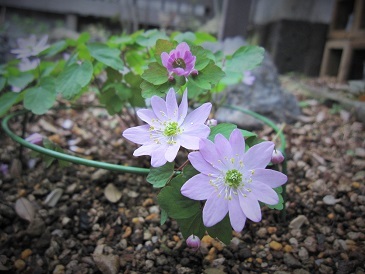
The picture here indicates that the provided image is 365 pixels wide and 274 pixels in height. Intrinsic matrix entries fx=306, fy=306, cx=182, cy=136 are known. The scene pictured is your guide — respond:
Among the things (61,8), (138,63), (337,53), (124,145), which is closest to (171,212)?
(138,63)

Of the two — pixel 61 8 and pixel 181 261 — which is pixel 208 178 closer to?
pixel 181 261

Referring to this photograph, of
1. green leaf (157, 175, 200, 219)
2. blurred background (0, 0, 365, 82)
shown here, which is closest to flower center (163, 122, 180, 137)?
green leaf (157, 175, 200, 219)

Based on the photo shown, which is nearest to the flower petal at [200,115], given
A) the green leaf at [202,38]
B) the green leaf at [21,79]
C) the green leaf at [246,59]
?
the green leaf at [246,59]

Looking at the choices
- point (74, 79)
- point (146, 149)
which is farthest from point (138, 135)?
point (74, 79)

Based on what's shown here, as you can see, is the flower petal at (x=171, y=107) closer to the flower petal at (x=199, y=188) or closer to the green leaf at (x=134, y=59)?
the flower petal at (x=199, y=188)

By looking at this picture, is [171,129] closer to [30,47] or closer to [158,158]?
[158,158]

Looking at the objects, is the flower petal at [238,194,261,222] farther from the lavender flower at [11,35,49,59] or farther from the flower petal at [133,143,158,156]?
the lavender flower at [11,35,49,59]
